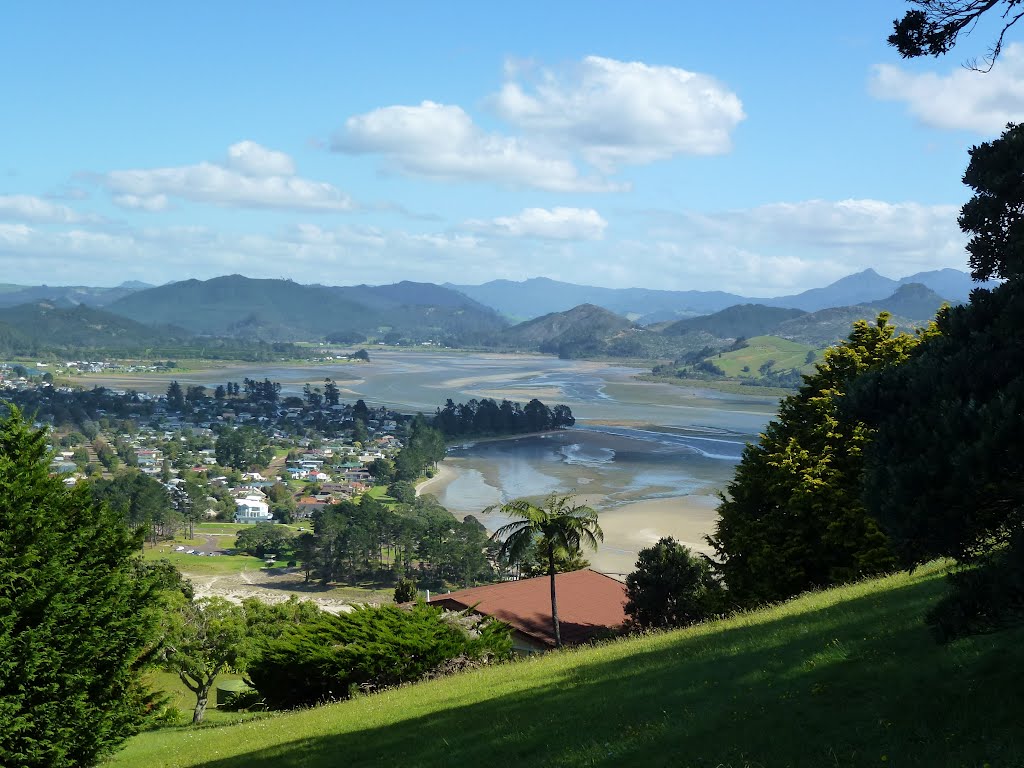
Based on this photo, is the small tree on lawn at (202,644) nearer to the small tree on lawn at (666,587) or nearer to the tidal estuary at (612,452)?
the small tree on lawn at (666,587)

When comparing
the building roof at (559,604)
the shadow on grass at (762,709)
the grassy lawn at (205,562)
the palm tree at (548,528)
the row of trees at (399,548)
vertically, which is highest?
the shadow on grass at (762,709)

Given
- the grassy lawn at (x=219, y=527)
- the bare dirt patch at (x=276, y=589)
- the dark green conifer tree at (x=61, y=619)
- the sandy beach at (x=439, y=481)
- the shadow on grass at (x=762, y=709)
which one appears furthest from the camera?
the sandy beach at (x=439, y=481)

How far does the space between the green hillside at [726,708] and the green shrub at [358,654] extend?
1.81 m

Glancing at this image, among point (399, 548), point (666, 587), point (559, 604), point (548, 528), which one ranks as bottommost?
point (399, 548)

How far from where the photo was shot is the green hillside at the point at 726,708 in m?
6.68

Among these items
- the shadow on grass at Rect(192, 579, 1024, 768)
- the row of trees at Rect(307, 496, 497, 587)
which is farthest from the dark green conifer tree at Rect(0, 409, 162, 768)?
the row of trees at Rect(307, 496, 497, 587)

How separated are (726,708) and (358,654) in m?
9.30

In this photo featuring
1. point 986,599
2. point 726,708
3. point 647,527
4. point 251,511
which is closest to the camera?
point 986,599

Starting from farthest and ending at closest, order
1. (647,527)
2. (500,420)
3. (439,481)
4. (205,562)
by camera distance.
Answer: (500,420) → (439,481) → (205,562) → (647,527)

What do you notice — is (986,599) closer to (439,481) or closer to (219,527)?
(219,527)

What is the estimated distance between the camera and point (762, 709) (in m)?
7.95

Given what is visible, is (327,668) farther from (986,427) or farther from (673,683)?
(986,427)

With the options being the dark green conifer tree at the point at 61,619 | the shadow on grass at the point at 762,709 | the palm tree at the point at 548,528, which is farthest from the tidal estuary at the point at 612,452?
the shadow on grass at the point at 762,709

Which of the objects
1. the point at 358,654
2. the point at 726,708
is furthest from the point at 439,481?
the point at 726,708
